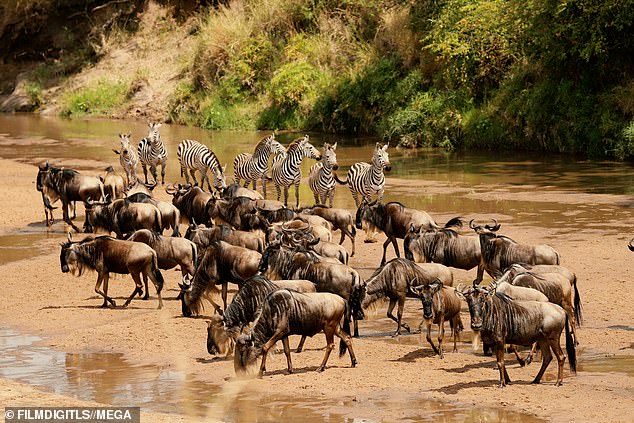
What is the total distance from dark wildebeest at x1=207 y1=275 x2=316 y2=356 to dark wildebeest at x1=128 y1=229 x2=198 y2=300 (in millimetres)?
3194

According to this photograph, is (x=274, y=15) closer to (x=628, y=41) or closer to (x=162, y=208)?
(x=628, y=41)

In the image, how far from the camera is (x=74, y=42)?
50.8 m

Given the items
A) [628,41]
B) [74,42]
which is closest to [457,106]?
[628,41]

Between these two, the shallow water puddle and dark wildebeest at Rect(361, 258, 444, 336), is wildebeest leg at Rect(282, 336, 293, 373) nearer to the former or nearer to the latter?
the shallow water puddle

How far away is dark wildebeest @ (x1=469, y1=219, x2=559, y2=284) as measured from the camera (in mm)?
13977

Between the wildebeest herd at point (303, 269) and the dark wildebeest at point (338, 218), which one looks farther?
the dark wildebeest at point (338, 218)

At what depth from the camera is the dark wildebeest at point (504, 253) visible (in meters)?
14.0

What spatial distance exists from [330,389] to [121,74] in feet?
122

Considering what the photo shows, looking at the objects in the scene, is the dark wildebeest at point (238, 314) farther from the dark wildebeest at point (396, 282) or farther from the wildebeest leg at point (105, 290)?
the wildebeest leg at point (105, 290)

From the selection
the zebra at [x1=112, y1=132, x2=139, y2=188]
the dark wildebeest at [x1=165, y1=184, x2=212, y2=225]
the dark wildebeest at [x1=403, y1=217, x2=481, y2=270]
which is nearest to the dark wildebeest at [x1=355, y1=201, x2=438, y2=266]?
the dark wildebeest at [x1=403, y1=217, x2=481, y2=270]

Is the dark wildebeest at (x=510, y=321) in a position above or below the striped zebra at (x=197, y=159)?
below

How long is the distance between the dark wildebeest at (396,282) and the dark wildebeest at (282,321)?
1.69 m

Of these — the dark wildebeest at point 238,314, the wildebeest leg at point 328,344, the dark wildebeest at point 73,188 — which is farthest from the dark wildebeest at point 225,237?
the dark wildebeest at point 73,188

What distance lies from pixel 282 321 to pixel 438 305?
6.37 feet
